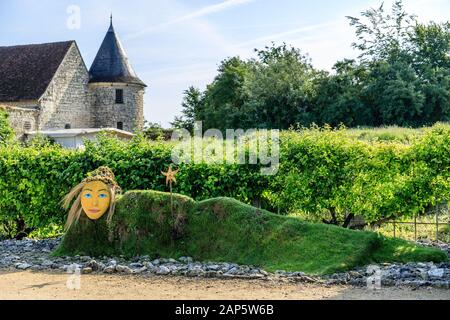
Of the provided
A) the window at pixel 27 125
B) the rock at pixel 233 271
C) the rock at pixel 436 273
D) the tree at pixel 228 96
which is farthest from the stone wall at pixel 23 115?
the rock at pixel 436 273

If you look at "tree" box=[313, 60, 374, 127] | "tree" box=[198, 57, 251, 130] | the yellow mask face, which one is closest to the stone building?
"tree" box=[198, 57, 251, 130]

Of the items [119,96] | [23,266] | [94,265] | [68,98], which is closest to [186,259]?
[94,265]

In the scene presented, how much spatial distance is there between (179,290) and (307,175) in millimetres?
5886

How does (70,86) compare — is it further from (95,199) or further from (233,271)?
(233,271)

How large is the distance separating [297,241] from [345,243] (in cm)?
77

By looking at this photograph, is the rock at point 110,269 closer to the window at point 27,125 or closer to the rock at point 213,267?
the rock at point 213,267

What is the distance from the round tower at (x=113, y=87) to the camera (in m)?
55.3

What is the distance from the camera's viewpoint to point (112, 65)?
182ft

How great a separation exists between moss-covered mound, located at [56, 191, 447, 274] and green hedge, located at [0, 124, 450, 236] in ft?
7.79

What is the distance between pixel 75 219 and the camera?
12.1m

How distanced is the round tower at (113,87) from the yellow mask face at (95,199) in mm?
43803

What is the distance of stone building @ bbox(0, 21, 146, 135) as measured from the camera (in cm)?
5068

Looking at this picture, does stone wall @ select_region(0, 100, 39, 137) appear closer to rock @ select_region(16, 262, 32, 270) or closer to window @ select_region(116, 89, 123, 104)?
window @ select_region(116, 89, 123, 104)
